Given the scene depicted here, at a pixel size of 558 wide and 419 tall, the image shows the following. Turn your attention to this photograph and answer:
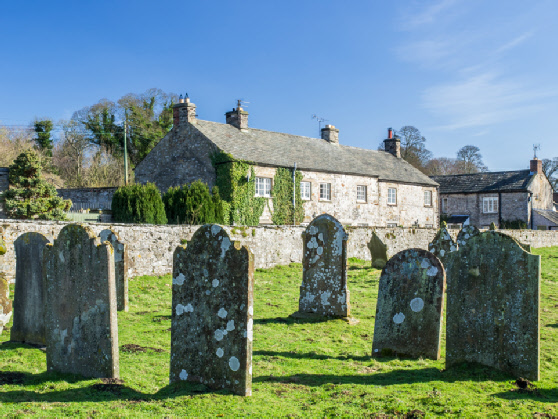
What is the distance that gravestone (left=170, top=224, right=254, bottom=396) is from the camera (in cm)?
573

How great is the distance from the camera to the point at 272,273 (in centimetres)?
1806

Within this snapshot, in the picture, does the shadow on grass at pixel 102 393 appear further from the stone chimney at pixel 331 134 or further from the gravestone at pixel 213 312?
the stone chimney at pixel 331 134

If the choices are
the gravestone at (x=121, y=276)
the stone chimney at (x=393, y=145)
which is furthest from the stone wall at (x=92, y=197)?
the stone chimney at (x=393, y=145)

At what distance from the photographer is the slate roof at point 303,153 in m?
31.2

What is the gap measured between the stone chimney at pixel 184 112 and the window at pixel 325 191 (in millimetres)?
9671

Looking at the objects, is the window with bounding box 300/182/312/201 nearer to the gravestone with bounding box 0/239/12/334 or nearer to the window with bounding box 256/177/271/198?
the window with bounding box 256/177/271/198

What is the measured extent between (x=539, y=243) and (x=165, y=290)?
2908 centimetres

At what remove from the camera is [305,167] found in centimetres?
3278

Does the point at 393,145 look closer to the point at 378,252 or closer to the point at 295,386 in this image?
the point at 378,252

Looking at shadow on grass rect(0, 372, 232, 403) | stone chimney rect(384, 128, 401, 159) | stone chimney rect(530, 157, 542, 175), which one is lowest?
shadow on grass rect(0, 372, 232, 403)

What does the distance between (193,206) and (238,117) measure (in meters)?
10.9

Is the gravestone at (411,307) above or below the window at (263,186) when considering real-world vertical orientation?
below

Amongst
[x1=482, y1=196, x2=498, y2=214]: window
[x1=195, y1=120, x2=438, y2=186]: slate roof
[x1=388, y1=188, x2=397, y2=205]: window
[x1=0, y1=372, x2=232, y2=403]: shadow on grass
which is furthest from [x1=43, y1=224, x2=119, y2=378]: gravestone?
[x1=482, y1=196, x2=498, y2=214]: window

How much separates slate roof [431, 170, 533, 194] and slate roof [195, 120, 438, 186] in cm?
816
